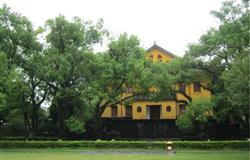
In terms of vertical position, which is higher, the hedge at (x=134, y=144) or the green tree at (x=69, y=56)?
the green tree at (x=69, y=56)

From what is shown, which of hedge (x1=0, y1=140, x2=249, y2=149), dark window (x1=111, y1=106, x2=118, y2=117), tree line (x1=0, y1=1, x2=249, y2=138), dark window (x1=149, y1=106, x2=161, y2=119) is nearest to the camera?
hedge (x1=0, y1=140, x2=249, y2=149)

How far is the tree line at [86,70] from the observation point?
42.2 meters

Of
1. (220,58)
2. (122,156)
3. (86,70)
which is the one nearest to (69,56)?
(86,70)

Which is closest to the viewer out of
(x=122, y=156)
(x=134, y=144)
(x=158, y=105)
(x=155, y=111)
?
(x=122, y=156)

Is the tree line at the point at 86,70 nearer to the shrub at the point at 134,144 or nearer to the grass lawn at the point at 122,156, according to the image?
the shrub at the point at 134,144

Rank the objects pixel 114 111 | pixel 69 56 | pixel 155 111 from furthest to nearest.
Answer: pixel 114 111 < pixel 155 111 < pixel 69 56

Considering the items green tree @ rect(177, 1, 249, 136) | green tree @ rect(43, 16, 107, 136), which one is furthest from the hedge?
green tree @ rect(43, 16, 107, 136)

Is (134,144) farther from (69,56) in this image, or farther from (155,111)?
(155,111)

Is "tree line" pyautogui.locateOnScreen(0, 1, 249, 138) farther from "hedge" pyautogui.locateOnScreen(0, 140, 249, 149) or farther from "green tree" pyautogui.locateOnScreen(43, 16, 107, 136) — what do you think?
"hedge" pyautogui.locateOnScreen(0, 140, 249, 149)

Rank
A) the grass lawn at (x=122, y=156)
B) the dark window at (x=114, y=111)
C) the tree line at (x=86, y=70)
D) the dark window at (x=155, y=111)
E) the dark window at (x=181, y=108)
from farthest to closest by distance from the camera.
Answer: the dark window at (x=114, y=111), the dark window at (x=155, y=111), the dark window at (x=181, y=108), the tree line at (x=86, y=70), the grass lawn at (x=122, y=156)

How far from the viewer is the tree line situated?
42156 mm

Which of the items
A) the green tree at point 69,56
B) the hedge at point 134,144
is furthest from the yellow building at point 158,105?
the hedge at point 134,144

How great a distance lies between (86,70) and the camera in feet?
144

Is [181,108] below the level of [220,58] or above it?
below
